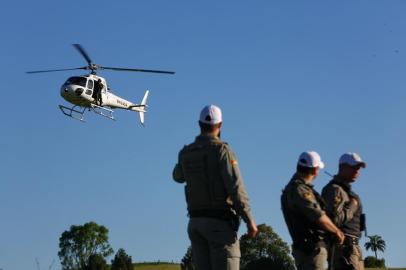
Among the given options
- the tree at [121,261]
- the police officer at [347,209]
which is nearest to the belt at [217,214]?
the police officer at [347,209]

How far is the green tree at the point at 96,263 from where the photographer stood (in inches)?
5472

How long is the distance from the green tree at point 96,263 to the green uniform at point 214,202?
12530 centimetres

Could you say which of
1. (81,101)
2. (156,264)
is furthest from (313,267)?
(156,264)

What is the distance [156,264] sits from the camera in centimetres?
16550

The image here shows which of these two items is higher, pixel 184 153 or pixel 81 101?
pixel 81 101

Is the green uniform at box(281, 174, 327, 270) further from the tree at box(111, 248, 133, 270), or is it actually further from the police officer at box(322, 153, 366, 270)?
the tree at box(111, 248, 133, 270)

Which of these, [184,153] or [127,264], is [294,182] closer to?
[184,153]

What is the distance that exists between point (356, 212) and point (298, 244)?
1463 millimetres

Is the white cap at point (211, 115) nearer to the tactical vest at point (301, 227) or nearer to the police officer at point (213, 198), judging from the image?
the police officer at point (213, 198)

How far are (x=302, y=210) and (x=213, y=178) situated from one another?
1.28 meters

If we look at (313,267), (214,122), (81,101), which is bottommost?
(313,267)

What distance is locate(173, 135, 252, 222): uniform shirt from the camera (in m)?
9.95

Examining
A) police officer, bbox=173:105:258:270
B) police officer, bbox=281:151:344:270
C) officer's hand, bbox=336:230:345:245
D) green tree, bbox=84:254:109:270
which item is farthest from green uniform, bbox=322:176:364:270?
green tree, bbox=84:254:109:270

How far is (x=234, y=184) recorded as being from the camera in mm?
9961
